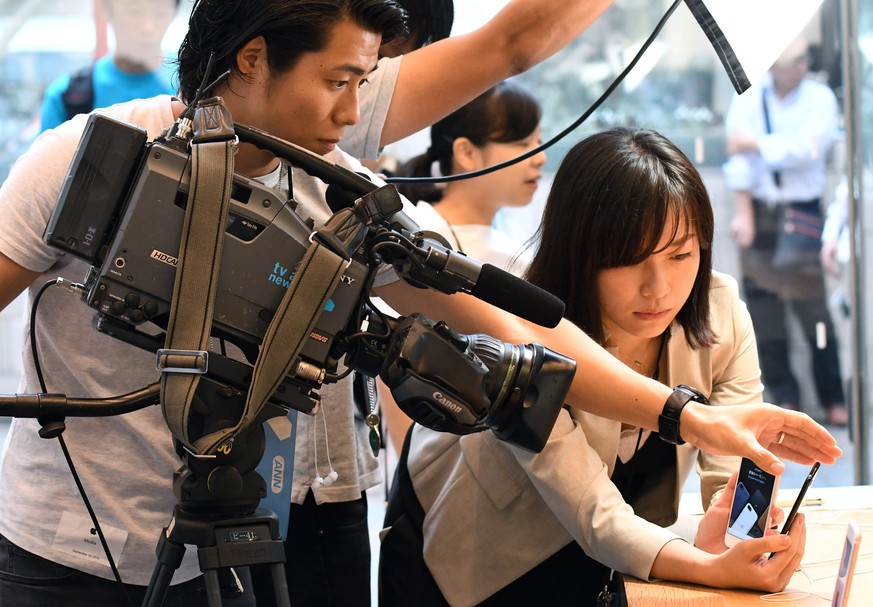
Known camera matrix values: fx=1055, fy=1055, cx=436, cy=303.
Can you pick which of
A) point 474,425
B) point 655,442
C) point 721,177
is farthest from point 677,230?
point 721,177

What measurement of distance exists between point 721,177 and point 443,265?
3068mm

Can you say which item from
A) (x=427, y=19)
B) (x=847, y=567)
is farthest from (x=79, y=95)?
(x=847, y=567)

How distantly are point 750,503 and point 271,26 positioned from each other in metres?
0.80

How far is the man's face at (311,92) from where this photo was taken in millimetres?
1099

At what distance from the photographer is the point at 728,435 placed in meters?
1.25

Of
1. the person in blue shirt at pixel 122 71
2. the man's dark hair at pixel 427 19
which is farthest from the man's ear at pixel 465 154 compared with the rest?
the man's dark hair at pixel 427 19

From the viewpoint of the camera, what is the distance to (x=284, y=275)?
933 millimetres

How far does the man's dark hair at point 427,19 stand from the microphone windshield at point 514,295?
2.46 feet

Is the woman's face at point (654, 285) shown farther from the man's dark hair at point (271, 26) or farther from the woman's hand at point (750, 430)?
the man's dark hair at point (271, 26)

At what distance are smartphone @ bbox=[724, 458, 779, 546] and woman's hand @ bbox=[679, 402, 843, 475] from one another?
0.04 m

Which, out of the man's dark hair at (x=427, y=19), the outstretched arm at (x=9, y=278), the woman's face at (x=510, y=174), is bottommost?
the outstretched arm at (x=9, y=278)

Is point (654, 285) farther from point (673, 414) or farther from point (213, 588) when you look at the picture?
point (213, 588)

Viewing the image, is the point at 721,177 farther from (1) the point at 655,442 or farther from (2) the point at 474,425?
(2) the point at 474,425

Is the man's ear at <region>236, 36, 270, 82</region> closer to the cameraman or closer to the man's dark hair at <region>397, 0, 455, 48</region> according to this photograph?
the cameraman
